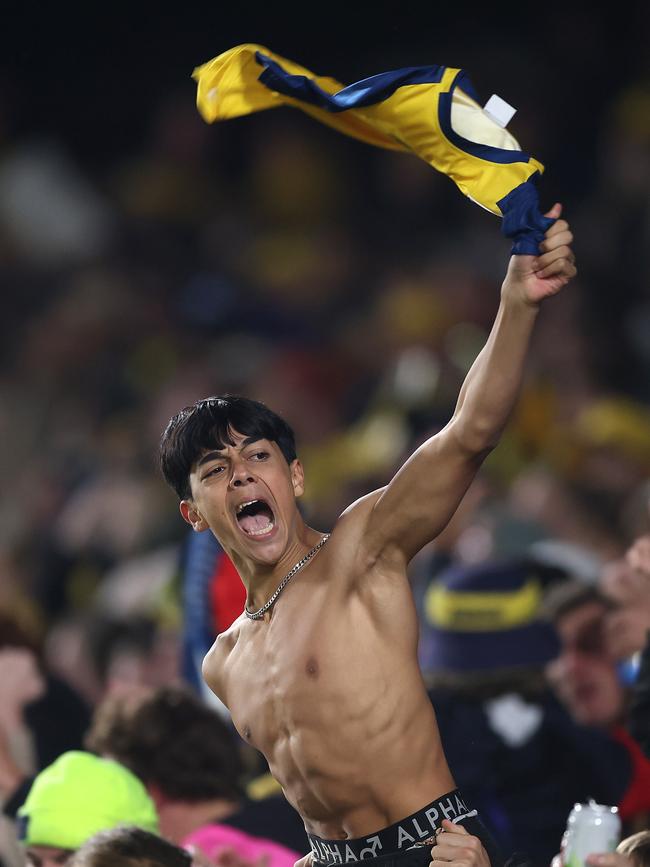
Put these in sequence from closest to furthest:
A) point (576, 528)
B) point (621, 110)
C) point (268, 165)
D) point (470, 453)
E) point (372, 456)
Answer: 1. point (470, 453)
2. point (576, 528)
3. point (372, 456)
4. point (621, 110)
5. point (268, 165)

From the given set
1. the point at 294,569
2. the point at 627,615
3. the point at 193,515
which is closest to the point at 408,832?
the point at 294,569

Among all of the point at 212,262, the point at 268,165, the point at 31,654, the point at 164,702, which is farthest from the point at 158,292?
the point at 164,702

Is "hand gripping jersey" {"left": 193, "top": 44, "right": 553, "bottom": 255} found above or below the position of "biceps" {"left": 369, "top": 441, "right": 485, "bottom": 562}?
above

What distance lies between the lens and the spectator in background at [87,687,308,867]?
13.9ft

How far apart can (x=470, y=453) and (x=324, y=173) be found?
11.1 m

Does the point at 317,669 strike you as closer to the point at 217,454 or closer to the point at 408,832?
the point at 408,832

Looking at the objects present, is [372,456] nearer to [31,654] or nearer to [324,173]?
[31,654]

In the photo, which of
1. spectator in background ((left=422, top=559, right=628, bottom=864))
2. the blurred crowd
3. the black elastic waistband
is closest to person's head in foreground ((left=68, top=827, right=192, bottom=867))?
the black elastic waistband

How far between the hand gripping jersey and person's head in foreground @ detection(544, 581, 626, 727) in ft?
7.89

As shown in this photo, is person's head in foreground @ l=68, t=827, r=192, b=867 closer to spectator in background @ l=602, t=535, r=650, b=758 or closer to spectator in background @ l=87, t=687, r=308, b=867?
spectator in background @ l=87, t=687, r=308, b=867

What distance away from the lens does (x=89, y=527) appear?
9.06m

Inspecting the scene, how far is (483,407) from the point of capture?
274cm

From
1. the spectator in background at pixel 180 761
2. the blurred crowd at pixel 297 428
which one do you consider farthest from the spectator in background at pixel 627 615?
the spectator in background at pixel 180 761

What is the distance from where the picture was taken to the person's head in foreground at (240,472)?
3113mm
